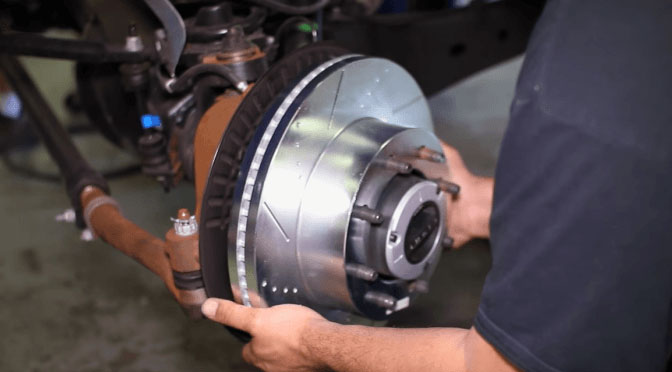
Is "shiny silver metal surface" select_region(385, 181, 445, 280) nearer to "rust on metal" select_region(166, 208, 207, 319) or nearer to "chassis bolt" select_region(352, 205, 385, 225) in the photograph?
Answer: "chassis bolt" select_region(352, 205, 385, 225)

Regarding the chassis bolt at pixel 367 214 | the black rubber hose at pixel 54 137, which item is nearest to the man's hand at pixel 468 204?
the chassis bolt at pixel 367 214

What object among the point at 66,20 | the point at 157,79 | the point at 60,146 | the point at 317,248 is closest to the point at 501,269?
the point at 317,248

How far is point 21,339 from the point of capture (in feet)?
4.14

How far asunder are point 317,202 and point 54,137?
689 mm

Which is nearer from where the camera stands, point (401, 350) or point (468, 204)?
point (401, 350)

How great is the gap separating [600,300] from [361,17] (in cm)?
101

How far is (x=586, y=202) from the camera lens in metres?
0.51

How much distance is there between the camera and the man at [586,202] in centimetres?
49

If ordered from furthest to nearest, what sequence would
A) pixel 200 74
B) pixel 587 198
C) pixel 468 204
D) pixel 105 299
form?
pixel 105 299 → pixel 468 204 → pixel 200 74 → pixel 587 198

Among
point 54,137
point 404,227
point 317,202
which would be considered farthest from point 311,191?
point 54,137

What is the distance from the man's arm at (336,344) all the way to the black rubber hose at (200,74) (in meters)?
0.30

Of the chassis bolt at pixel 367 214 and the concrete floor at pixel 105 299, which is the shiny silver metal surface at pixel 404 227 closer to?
the chassis bolt at pixel 367 214

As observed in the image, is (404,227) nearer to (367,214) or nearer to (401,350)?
(367,214)

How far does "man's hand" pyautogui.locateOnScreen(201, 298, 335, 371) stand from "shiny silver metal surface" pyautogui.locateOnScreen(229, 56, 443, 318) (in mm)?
29
